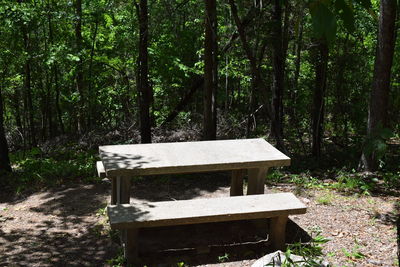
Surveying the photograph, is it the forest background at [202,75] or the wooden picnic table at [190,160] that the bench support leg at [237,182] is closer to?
the wooden picnic table at [190,160]

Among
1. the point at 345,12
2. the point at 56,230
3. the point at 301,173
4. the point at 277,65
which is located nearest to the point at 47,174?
the point at 56,230

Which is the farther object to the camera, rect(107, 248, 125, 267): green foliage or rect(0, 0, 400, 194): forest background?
rect(0, 0, 400, 194): forest background

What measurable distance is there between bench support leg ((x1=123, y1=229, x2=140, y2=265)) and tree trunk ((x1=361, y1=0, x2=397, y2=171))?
4081 millimetres

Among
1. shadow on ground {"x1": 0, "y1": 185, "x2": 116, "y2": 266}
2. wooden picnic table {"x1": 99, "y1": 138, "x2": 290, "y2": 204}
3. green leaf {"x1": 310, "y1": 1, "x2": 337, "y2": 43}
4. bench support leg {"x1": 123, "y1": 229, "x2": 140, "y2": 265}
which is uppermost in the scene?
green leaf {"x1": 310, "y1": 1, "x2": 337, "y2": 43}

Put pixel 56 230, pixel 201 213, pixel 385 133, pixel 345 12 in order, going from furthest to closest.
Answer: pixel 56 230 < pixel 201 213 < pixel 385 133 < pixel 345 12

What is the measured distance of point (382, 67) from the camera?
6941 millimetres

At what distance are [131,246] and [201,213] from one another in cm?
76

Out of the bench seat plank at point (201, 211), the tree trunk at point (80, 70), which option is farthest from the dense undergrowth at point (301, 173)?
the tree trunk at point (80, 70)

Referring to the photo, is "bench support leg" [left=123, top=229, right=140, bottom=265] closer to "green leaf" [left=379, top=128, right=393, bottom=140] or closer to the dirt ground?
the dirt ground

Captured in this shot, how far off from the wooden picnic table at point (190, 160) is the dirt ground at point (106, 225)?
23.0 inches

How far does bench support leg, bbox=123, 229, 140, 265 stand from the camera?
14.1 feet

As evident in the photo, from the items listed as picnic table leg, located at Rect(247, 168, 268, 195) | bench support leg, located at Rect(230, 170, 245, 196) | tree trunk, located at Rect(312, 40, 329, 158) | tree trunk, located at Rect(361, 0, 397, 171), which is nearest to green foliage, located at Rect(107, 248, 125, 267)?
picnic table leg, located at Rect(247, 168, 268, 195)

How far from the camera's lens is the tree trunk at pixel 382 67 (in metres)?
6.71

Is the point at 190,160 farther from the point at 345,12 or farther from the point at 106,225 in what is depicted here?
the point at 345,12
